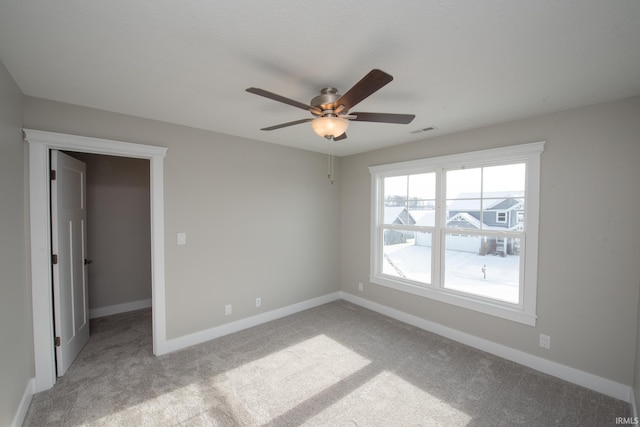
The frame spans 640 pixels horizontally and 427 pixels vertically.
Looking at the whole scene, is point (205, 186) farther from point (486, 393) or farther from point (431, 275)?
point (486, 393)

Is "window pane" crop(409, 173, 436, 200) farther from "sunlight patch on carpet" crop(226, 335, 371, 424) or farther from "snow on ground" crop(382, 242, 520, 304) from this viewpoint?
"sunlight patch on carpet" crop(226, 335, 371, 424)

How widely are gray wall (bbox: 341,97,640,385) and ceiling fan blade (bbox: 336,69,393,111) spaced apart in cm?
209

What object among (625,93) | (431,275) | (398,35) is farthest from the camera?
(431,275)

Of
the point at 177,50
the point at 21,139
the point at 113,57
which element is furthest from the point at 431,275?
the point at 21,139

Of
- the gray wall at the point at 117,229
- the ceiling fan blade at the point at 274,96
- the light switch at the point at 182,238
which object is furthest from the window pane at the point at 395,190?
the gray wall at the point at 117,229

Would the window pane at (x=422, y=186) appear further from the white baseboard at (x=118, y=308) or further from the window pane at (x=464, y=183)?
the white baseboard at (x=118, y=308)

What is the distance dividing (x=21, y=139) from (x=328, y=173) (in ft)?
11.3

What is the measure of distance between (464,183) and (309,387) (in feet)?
9.08

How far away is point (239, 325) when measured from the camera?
11.4ft

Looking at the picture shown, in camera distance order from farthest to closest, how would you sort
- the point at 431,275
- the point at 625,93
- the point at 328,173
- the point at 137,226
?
the point at 328,173, the point at 137,226, the point at 431,275, the point at 625,93

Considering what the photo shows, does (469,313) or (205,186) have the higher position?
(205,186)

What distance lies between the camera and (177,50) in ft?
5.24

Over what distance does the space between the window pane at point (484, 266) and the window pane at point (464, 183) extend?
19.5 inches

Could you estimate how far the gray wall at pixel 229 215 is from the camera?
2.78 m
